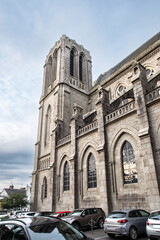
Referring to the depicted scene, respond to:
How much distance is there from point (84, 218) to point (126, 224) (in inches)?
145

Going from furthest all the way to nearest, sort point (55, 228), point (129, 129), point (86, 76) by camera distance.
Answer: point (86, 76) → point (129, 129) → point (55, 228)

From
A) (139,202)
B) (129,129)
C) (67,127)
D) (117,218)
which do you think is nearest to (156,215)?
(117,218)

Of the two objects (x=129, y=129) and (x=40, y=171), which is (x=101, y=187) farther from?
(x=40, y=171)

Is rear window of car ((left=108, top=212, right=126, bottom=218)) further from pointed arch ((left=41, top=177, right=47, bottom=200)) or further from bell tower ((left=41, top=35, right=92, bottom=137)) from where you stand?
pointed arch ((left=41, top=177, right=47, bottom=200))

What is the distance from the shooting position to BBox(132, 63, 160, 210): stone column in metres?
10.1

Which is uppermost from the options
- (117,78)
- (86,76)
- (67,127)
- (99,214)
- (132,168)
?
(86,76)

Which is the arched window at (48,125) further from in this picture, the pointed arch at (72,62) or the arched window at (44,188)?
the pointed arch at (72,62)

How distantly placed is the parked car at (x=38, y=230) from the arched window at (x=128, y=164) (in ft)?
32.0


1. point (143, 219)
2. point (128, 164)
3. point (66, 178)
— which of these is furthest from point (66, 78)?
point (143, 219)

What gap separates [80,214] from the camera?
1055cm

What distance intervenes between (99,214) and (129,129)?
20.2 ft

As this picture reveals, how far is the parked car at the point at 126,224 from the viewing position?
7558 mm

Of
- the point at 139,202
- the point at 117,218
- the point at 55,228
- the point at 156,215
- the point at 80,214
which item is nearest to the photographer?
the point at 55,228

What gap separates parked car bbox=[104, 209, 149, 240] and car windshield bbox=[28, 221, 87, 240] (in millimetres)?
4948
